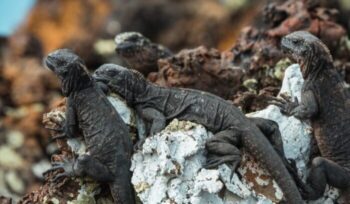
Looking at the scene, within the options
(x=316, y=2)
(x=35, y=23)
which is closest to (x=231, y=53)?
(x=316, y=2)

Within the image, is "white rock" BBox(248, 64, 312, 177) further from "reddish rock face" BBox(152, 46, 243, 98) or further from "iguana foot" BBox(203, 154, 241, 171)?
"reddish rock face" BBox(152, 46, 243, 98)

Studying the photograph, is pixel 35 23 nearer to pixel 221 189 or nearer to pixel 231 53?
pixel 231 53

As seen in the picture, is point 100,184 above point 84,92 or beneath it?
beneath

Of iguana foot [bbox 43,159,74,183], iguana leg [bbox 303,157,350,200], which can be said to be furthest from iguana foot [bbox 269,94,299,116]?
iguana foot [bbox 43,159,74,183]

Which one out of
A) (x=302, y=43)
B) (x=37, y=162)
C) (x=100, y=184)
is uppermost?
(x=302, y=43)

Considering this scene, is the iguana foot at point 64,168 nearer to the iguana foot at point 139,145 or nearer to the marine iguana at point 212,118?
the iguana foot at point 139,145
